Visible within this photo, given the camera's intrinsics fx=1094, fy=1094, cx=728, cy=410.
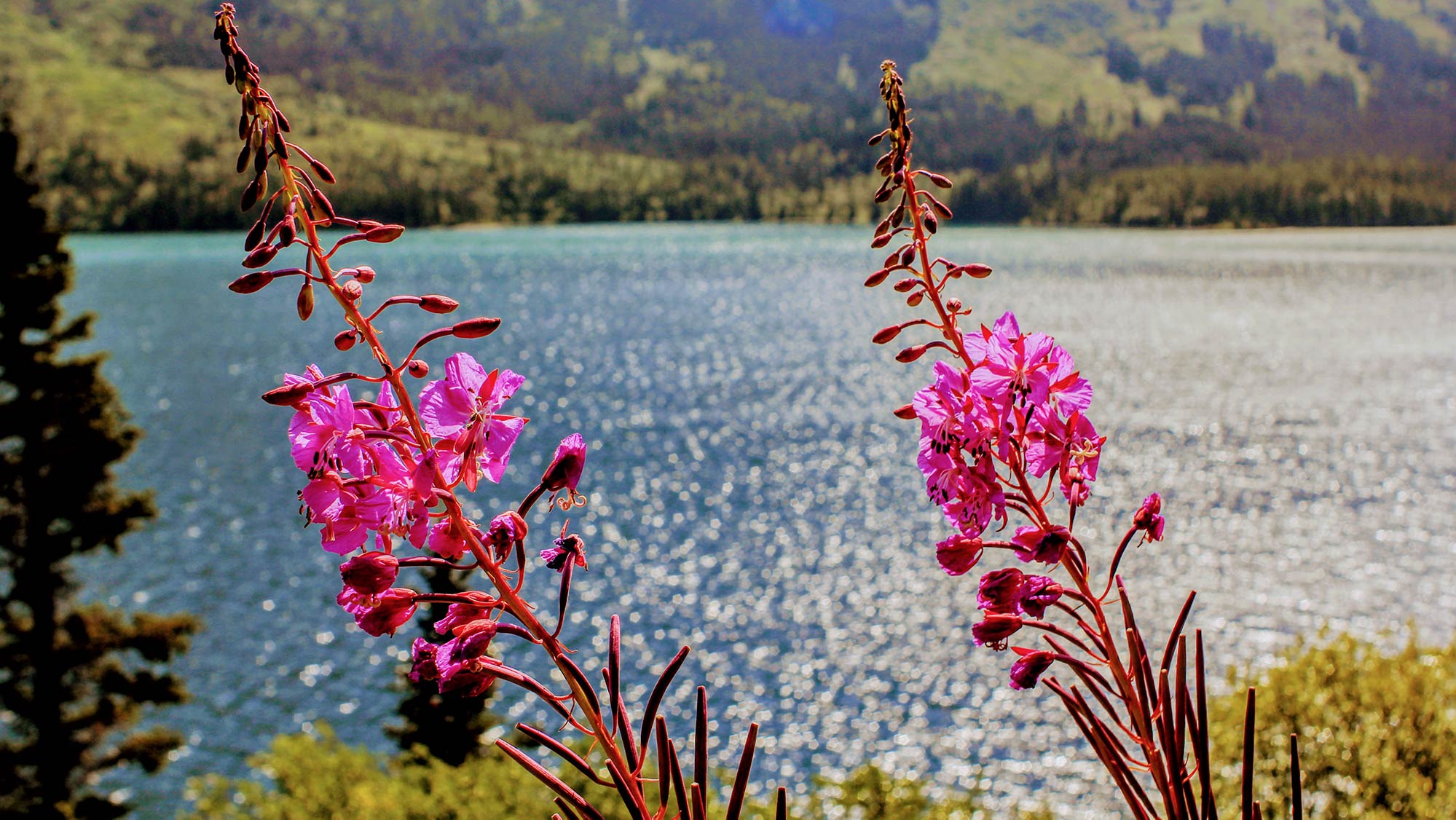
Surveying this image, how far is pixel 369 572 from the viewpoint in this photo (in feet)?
5.79

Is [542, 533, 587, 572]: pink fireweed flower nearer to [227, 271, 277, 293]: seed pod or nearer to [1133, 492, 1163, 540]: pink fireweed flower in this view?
[227, 271, 277, 293]: seed pod

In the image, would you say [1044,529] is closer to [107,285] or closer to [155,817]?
[155,817]

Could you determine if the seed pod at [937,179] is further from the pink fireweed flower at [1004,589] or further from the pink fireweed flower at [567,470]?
the pink fireweed flower at [567,470]

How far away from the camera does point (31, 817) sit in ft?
52.9

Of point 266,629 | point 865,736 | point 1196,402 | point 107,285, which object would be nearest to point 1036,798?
point 865,736

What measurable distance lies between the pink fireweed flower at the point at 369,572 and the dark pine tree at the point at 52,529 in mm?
16876

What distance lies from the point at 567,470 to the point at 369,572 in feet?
1.35

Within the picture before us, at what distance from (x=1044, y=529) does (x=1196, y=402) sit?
61.3 meters

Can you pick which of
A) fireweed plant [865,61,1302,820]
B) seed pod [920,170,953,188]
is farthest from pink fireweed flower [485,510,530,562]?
seed pod [920,170,953,188]

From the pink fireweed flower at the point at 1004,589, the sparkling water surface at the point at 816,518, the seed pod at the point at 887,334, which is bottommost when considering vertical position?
the sparkling water surface at the point at 816,518

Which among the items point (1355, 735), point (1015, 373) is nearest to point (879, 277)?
point (1015, 373)

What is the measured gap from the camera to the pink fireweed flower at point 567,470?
1998mm

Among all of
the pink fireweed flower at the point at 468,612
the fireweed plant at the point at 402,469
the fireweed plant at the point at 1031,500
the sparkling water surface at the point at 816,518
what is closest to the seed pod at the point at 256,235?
the fireweed plant at the point at 402,469

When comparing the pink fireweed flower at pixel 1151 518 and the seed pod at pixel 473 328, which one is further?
the pink fireweed flower at pixel 1151 518
